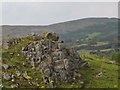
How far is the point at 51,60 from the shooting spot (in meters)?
104

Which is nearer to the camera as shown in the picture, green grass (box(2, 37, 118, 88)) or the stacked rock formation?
green grass (box(2, 37, 118, 88))

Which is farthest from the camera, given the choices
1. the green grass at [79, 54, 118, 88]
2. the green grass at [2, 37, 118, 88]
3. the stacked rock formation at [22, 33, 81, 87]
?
the green grass at [79, 54, 118, 88]

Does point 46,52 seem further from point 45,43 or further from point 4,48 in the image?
point 4,48

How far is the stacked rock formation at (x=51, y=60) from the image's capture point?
332 ft

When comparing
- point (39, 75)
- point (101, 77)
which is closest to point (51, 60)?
point (39, 75)

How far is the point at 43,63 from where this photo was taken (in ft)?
339

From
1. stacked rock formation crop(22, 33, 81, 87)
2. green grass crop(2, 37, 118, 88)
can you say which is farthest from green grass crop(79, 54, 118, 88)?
stacked rock formation crop(22, 33, 81, 87)

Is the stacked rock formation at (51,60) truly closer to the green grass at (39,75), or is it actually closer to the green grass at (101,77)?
the green grass at (39,75)

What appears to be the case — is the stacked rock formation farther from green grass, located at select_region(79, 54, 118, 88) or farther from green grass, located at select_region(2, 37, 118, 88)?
green grass, located at select_region(79, 54, 118, 88)

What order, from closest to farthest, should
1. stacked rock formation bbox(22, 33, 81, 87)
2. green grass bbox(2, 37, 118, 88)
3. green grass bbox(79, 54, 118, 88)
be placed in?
green grass bbox(2, 37, 118, 88), stacked rock formation bbox(22, 33, 81, 87), green grass bbox(79, 54, 118, 88)

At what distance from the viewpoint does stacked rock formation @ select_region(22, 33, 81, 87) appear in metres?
101

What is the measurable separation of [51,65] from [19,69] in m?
9.25

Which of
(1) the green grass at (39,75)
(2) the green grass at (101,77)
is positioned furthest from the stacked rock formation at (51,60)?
(2) the green grass at (101,77)

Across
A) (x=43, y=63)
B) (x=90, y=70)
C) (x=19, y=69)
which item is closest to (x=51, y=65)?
→ (x=43, y=63)
